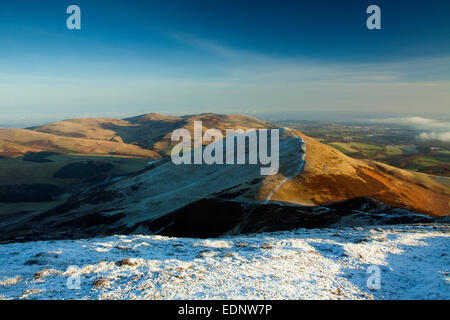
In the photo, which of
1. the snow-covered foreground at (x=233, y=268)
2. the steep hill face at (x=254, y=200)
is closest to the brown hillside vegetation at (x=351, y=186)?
the steep hill face at (x=254, y=200)

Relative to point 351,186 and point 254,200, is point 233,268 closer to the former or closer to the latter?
point 254,200

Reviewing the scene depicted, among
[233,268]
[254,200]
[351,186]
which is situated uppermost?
[233,268]

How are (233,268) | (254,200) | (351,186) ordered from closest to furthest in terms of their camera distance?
(233,268), (254,200), (351,186)

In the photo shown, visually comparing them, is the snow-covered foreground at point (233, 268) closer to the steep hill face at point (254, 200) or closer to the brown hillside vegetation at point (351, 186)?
the steep hill face at point (254, 200)

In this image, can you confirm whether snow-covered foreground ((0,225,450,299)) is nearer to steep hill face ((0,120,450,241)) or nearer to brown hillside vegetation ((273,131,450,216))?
steep hill face ((0,120,450,241))

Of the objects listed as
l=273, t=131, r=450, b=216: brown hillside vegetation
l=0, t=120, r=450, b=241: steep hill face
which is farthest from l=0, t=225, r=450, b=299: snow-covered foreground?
l=273, t=131, r=450, b=216: brown hillside vegetation

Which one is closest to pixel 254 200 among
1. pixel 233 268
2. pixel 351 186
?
pixel 351 186
